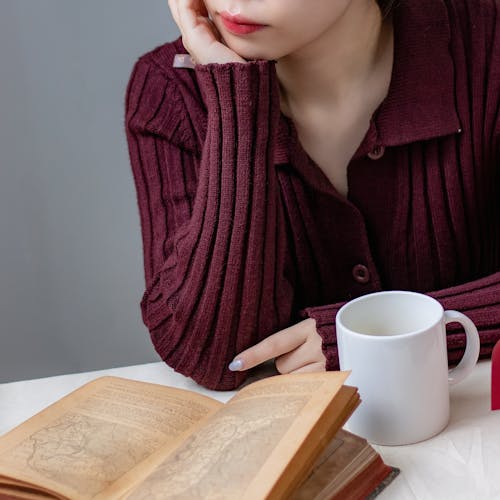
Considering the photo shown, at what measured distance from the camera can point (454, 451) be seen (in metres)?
0.75

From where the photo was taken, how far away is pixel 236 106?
3.13ft

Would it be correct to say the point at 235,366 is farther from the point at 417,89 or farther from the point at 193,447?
the point at 417,89

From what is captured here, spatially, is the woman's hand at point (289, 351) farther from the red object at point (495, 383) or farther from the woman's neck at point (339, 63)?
the woman's neck at point (339, 63)

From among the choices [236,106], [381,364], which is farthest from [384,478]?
[236,106]

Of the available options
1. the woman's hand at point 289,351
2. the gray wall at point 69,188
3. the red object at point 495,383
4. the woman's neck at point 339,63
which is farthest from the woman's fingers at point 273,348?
the gray wall at point 69,188

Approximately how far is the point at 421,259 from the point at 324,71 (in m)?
0.26

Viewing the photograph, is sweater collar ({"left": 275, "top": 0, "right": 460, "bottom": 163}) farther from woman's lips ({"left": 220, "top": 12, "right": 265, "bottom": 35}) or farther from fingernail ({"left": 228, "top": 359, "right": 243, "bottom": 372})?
fingernail ({"left": 228, "top": 359, "right": 243, "bottom": 372})

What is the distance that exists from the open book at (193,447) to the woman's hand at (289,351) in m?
0.11

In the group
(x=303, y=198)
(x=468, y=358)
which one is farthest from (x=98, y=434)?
Result: (x=303, y=198)

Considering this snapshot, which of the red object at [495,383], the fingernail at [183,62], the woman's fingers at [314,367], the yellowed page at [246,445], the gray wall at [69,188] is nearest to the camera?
the yellowed page at [246,445]

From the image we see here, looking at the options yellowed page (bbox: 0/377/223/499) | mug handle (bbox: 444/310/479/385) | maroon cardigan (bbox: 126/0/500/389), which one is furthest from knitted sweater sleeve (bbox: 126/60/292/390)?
mug handle (bbox: 444/310/479/385)

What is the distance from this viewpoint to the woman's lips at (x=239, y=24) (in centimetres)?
93

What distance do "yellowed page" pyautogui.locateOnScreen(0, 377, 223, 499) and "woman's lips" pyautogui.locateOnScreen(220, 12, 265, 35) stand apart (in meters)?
0.38

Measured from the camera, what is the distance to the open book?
25.8 inches
